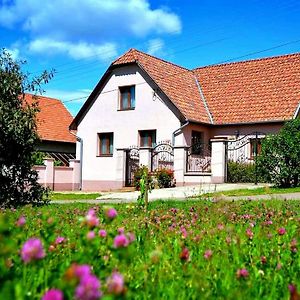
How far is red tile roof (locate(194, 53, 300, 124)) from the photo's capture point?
27.5m

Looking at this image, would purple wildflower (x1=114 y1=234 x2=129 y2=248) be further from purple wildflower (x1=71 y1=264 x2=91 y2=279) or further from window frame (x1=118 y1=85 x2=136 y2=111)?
window frame (x1=118 y1=85 x2=136 y2=111)

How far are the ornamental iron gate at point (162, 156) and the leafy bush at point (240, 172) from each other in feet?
10.8

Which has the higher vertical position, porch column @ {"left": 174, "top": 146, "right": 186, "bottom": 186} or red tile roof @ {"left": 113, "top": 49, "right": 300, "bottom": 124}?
red tile roof @ {"left": 113, "top": 49, "right": 300, "bottom": 124}

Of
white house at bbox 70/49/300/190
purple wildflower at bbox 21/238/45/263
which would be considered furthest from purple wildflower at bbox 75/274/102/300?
white house at bbox 70/49/300/190

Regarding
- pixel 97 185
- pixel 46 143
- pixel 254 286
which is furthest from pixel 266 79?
pixel 254 286

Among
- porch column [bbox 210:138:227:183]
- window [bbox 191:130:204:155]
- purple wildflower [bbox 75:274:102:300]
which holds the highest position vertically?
window [bbox 191:130:204:155]

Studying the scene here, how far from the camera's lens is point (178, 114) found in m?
27.7

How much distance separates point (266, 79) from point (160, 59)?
6584 millimetres

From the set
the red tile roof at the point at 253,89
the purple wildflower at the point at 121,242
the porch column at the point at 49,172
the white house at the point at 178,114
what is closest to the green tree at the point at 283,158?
the white house at the point at 178,114

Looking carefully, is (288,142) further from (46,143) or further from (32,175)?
(46,143)

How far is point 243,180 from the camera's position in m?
25.4

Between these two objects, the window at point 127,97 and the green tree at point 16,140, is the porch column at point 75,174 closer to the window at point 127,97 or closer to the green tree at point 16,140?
the window at point 127,97

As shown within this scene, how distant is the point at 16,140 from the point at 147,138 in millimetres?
Answer: 15997

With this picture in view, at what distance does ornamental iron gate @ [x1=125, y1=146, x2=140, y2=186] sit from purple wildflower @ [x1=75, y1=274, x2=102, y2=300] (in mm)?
27376
